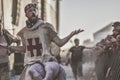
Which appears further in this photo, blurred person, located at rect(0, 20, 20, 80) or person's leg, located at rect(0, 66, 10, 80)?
person's leg, located at rect(0, 66, 10, 80)

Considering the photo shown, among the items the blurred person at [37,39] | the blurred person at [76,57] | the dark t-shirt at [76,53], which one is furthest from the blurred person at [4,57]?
the dark t-shirt at [76,53]

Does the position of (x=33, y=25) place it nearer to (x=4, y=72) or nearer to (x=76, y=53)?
(x=4, y=72)

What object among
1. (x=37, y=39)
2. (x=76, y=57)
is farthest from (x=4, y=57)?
(x=76, y=57)

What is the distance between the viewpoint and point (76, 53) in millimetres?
21406

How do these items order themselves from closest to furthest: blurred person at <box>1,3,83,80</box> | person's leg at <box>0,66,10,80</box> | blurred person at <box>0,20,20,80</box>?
blurred person at <box>1,3,83,80</box> < blurred person at <box>0,20,20,80</box> < person's leg at <box>0,66,10,80</box>

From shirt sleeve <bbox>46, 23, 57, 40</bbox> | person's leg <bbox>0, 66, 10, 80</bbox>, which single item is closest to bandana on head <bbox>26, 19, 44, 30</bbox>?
shirt sleeve <bbox>46, 23, 57, 40</bbox>

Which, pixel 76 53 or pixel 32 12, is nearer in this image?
pixel 32 12

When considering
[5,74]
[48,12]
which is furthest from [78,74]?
[48,12]

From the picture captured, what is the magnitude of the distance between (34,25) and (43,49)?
1.16ft

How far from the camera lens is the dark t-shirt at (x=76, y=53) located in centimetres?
2120

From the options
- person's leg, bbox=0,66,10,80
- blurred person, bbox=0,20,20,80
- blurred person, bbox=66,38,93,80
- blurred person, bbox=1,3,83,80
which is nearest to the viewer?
blurred person, bbox=1,3,83,80

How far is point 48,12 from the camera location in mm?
37250

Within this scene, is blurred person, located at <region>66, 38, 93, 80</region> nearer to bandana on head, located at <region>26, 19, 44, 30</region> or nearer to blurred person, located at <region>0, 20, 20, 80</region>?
blurred person, located at <region>0, 20, 20, 80</region>

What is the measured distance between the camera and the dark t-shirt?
21.2m
